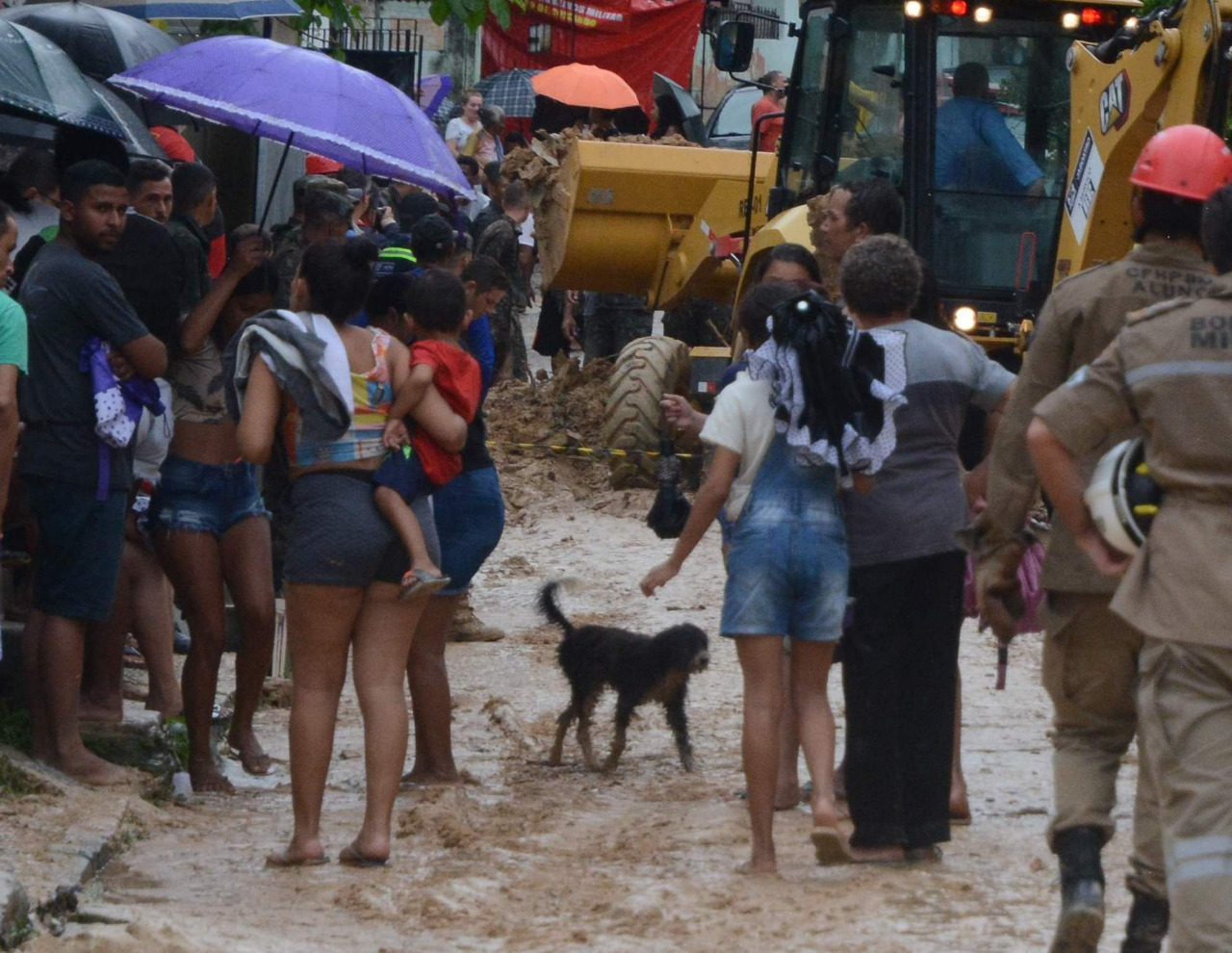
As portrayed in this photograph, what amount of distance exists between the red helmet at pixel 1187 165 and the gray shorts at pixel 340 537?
229 centimetres

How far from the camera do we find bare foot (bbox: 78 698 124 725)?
693cm

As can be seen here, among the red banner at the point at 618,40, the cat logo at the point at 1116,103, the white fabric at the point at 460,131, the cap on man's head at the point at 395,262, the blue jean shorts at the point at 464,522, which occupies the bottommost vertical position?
the blue jean shorts at the point at 464,522

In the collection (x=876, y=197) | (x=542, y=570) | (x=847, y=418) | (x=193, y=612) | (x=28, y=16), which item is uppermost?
(x=28, y=16)

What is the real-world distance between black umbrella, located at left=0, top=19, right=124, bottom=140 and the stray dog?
2.53 m

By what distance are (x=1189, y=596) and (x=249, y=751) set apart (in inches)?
Result: 157

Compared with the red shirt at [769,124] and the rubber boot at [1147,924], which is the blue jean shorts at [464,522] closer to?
the rubber boot at [1147,924]

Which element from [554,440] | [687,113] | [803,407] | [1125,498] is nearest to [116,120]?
[803,407]

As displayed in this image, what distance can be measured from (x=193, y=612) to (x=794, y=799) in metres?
2.07

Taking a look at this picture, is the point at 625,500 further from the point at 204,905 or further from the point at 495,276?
the point at 204,905

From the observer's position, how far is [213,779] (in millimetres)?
6707

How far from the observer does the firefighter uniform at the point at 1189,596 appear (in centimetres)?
375

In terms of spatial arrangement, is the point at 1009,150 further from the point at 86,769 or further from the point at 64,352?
the point at 86,769

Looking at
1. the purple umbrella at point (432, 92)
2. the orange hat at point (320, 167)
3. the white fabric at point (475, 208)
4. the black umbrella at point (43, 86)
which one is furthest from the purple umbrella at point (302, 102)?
the purple umbrella at point (432, 92)

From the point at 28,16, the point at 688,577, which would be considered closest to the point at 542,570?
the point at 688,577
